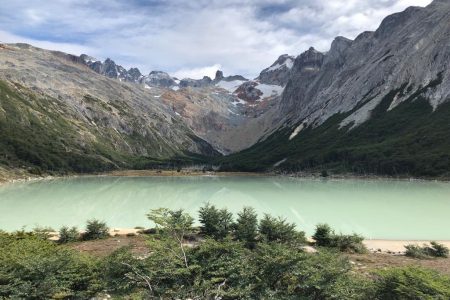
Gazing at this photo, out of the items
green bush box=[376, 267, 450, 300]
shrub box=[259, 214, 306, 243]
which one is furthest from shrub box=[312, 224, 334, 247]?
green bush box=[376, 267, 450, 300]

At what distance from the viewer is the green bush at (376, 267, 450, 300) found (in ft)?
52.9

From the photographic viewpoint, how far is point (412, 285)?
16.8 m

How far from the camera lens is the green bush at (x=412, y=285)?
1611 cm

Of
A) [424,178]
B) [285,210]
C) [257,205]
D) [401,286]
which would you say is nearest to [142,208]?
[257,205]

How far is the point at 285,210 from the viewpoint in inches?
2844

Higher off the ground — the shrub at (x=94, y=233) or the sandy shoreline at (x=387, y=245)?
the shrub at (x=94, y=233)

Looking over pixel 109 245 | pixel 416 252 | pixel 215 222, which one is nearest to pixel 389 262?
pixel 416 252

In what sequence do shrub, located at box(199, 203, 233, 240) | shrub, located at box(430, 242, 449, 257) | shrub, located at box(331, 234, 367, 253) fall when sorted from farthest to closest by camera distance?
1. shrub, located at box(331, 234, 367, 253)
2. shrub, located at box(199, 203, 233, 240)
3. shrub, located at box(430, 242, 449, 257)

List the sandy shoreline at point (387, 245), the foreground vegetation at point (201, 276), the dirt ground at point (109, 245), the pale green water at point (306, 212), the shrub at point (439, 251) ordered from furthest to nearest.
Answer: the pale green water at point (306, 212) < the sandy shoreline at point (387, 245) < the shrub at point (439, 251) < the dirt ground at point (109, 245) < the foreground vegetation at point (201, 276)

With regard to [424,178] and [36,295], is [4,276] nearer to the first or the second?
[36,295]

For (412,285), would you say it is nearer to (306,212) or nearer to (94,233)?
(94,233)

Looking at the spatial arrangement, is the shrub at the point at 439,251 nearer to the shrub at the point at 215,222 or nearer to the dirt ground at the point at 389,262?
the dirt ground at the point at 389,262

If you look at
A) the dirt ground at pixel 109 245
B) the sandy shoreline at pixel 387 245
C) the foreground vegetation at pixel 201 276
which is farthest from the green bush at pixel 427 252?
the dirt ground at pixel 109 245

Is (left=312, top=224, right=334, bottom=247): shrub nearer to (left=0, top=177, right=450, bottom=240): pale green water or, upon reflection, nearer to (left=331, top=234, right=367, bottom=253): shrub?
(left=331, top=234, right=367, bottom=253): shrub
